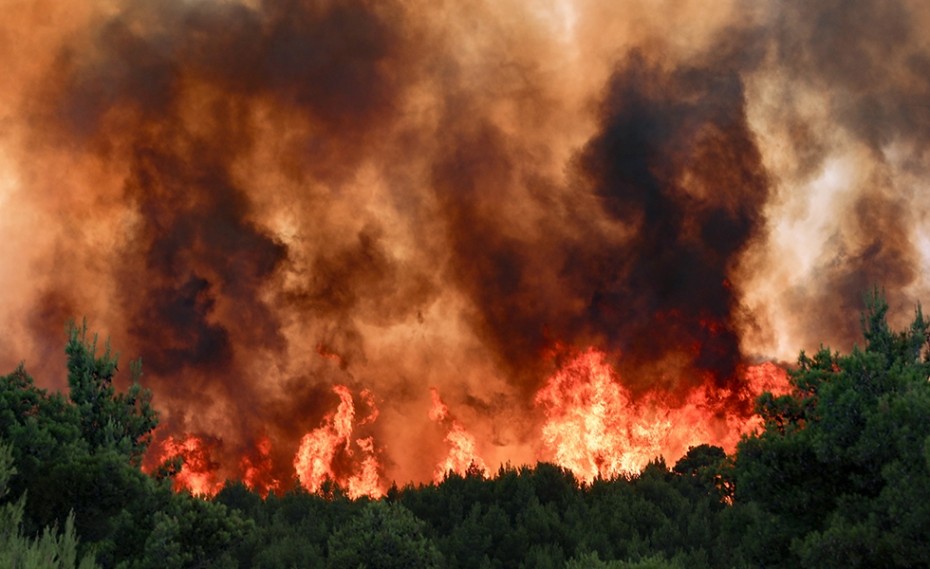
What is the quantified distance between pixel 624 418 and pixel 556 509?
49.0m

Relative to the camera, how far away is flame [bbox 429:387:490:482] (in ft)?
317

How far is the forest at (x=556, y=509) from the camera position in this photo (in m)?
20.3

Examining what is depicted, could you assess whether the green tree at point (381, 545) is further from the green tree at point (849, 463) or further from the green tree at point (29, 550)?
the green tree at point (849, 463)

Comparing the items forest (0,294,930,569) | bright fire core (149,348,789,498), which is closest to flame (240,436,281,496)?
bright fire core (149,348,789,498)

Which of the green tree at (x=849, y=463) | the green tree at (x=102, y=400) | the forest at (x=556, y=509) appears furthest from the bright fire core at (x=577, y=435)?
the green tree at (x=849, y=463)

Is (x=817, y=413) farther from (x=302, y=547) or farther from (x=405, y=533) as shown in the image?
(x=302, y=547)

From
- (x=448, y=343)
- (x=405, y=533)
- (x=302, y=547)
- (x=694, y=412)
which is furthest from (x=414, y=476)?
(x=405, y=533)

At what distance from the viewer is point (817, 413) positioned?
78.6 ft

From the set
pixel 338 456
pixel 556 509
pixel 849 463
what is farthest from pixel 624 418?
pixel 849 463

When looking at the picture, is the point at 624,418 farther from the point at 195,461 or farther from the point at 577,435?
the point at 195,461

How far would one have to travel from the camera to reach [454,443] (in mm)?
99875

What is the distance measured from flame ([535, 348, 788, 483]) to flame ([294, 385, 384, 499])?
18.7 m

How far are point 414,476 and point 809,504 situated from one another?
79830mm

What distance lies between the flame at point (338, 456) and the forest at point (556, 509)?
49709mm
